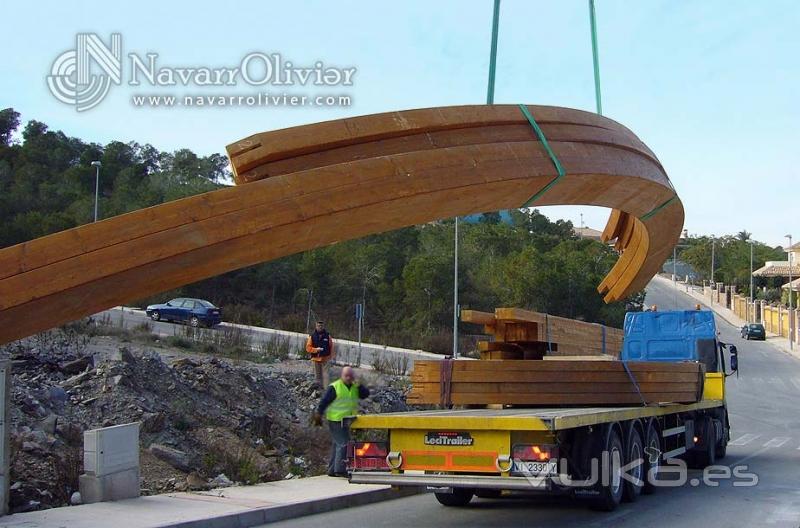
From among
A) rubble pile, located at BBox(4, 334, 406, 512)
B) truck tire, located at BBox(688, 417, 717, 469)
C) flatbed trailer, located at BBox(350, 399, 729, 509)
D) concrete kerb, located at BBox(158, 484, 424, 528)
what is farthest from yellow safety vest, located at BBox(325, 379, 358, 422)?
truck tire, located at BBox(688, 417, 717, 469)

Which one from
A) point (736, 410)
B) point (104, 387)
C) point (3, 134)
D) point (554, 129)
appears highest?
point (3, 134)

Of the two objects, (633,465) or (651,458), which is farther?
(651,458)

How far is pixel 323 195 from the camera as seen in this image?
23.9 ft

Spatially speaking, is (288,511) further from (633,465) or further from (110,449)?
(633,465)

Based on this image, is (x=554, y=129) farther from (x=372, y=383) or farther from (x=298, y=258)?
(x=298, y=258)

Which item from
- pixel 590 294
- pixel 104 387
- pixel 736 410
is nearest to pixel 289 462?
pixel 104 387

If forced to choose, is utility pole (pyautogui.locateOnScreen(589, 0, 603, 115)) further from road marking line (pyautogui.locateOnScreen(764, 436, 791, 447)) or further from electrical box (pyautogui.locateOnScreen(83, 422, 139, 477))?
road marking line (pyautogui.locateOnScreen(764, 436, 791, 447))

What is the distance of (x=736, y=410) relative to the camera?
29.0 metres

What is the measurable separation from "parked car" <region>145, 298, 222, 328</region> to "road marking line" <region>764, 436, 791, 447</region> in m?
26.2

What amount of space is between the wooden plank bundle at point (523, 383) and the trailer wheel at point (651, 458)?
1.71ft

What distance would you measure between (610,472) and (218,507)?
14.7 ft

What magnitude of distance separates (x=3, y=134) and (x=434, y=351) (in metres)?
49.7

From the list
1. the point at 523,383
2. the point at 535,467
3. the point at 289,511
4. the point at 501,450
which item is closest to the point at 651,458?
the point at 523,383

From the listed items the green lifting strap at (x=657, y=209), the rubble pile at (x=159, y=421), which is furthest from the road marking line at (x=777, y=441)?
the green lifting strap at (x=657, y=209)
